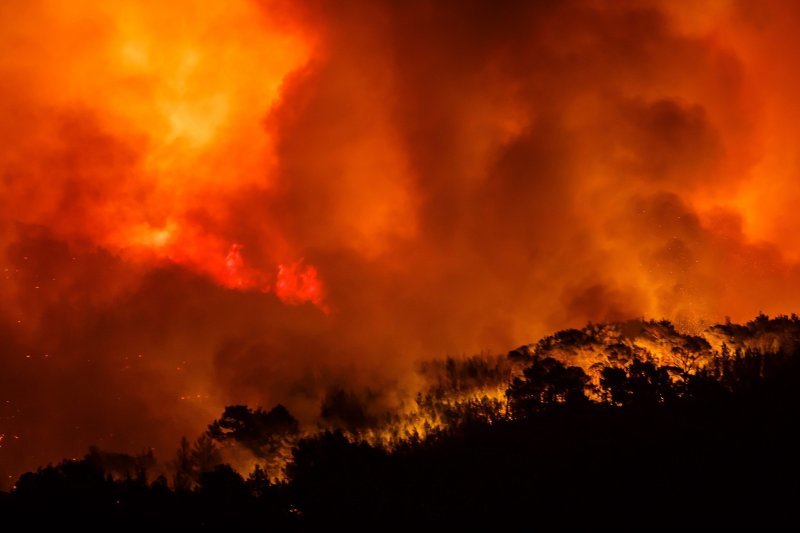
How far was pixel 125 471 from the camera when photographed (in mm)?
16172

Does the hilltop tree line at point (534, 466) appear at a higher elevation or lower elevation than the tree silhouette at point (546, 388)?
lower

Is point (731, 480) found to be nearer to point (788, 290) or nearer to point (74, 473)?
point (74, 473)

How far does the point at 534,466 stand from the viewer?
37.8 feet

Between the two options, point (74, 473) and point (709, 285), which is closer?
point (74, 473)

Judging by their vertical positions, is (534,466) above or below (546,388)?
below

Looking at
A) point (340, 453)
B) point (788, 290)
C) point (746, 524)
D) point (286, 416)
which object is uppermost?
point (788, 290)

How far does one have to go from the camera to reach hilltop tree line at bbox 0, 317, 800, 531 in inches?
385

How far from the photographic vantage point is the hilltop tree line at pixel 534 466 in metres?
9.77

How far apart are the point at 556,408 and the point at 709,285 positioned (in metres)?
10.8

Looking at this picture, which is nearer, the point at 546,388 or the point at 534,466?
the point at 534,466

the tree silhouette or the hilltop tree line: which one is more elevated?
the tree silhouette

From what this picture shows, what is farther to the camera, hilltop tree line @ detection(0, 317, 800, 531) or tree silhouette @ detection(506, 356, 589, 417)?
tree silhouette @ detection(506, 356, 589, 417)

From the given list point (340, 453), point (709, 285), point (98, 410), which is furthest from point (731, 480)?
point (98, 410)

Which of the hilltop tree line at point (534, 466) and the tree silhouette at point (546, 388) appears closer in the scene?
the hilltop tree line at point (534, 466)
